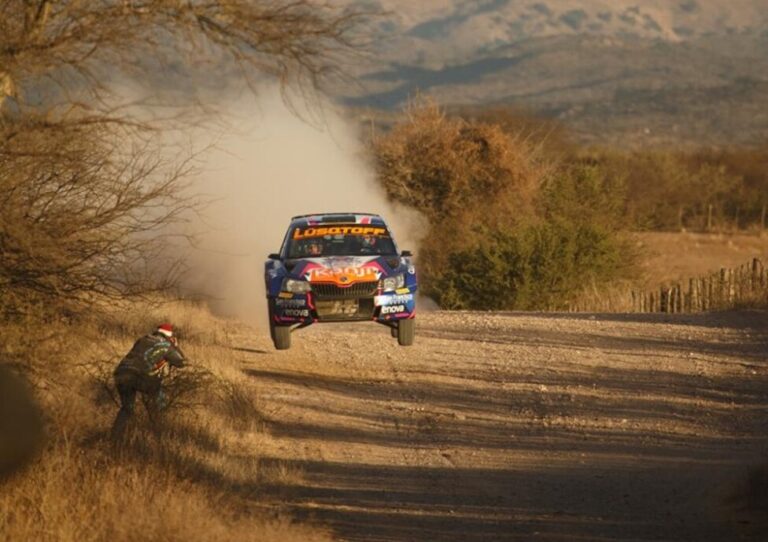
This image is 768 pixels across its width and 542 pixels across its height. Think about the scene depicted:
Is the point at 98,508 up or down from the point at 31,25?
down

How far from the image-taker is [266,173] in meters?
42.3

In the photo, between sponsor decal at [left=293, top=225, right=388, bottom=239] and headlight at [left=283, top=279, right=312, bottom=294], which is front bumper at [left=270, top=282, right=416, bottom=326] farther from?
sponsor decal at [left=293, top=225, right=388, bottom=239]

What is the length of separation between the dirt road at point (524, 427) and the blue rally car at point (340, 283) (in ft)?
3.10

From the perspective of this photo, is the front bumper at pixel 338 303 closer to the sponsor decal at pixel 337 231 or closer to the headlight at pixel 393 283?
the headlight at pixel 393 283

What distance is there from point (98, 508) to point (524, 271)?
74.7 feet

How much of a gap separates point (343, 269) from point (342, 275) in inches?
4.7

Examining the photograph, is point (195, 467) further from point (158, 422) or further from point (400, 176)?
point (400, 176)

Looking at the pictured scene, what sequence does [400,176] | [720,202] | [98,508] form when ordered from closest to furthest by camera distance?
1. [98,508]
2. [400,176]
3. [720,202]

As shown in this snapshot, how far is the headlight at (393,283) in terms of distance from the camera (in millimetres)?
19041

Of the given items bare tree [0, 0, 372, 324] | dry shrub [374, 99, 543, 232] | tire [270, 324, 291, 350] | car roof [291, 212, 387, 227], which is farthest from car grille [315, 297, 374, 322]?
dry shrub [374, 99, 543, 232]

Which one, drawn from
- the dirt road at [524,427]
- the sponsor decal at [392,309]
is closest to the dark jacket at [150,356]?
the dirt road at [524,427]

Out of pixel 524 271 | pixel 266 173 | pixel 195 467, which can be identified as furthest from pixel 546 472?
pixel 266 173

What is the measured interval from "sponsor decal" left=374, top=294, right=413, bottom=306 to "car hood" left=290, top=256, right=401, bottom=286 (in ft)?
0.83

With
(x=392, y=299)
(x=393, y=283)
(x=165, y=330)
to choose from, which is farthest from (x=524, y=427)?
(x=165, y=330)
